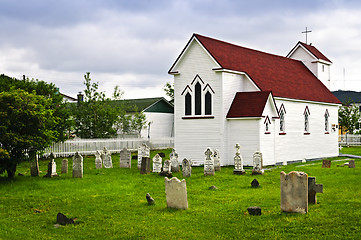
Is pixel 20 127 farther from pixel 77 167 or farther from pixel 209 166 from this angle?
pixel 209 166

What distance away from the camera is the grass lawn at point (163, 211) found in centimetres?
1182

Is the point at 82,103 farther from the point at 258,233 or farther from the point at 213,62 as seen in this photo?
the point at 258,233

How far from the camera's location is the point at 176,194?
1470 cm

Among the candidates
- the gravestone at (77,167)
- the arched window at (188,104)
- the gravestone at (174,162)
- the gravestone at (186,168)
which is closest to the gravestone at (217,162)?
the gravestone at (174,162)

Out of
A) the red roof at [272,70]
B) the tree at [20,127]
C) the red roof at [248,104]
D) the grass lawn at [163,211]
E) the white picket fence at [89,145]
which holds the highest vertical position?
the red roof at [272,70]

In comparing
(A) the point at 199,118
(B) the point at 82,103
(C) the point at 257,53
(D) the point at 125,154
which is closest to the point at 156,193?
(D) the point at 125,154

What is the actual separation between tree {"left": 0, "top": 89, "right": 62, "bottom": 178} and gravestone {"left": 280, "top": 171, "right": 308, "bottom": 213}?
12.4 meters

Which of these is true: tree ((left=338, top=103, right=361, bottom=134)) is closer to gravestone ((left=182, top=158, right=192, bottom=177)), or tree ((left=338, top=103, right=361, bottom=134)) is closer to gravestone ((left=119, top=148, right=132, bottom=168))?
gravestone ((left=119, top=148, right=132, bottom=168))

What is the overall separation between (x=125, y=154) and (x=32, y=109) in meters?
9.17

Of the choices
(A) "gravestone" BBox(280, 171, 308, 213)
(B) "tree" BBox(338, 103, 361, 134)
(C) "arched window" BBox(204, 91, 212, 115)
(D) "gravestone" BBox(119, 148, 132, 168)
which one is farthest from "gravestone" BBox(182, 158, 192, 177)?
(B) "tree" BBox(338, 103, 361, 134)

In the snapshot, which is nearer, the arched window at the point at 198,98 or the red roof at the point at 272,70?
the arched window at the point at 198,98

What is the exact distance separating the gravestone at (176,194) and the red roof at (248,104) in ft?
50.9

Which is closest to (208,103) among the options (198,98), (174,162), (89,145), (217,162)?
(198,98)

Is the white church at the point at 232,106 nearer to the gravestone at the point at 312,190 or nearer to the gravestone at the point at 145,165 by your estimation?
the gravestone at the point at 145,165
